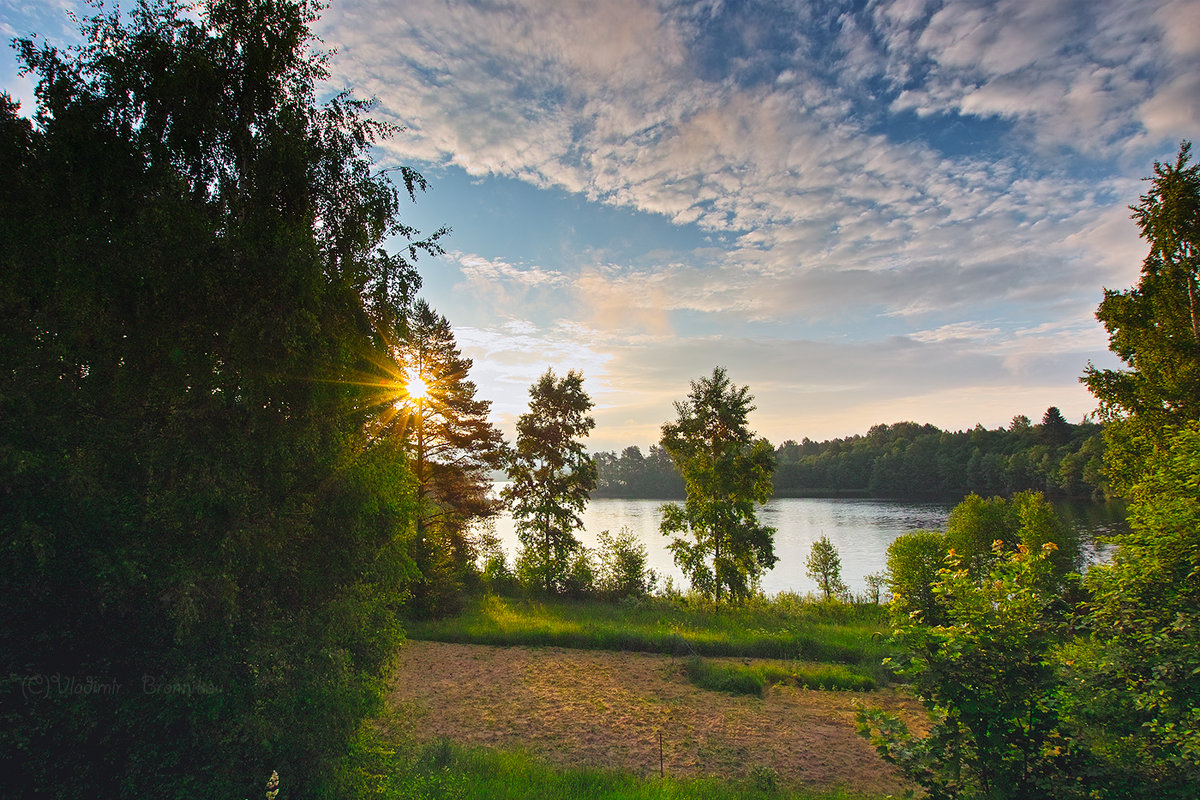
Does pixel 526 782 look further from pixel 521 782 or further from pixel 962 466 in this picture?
pixel 962 466

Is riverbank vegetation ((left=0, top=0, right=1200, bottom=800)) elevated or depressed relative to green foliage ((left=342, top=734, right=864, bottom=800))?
elevated

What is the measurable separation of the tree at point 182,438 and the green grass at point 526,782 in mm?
1751

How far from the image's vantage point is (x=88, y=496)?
4598 mm

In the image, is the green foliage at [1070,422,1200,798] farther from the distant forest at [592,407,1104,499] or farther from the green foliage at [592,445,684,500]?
the green foliage at [592,445,684,500]

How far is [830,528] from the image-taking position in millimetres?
50688

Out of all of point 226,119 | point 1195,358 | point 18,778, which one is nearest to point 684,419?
point 1195,358

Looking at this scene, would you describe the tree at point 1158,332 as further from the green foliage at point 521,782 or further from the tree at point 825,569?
the tree at point 825,569

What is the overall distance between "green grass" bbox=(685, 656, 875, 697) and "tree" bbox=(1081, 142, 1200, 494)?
7.87m

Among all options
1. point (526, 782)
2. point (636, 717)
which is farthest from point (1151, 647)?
point (636, 717)

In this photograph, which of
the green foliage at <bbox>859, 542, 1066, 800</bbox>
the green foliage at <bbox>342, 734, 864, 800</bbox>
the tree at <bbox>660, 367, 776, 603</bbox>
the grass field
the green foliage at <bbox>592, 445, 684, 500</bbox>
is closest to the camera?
the green foliage at <bbox>859, 542, 1066, 800</bbox>

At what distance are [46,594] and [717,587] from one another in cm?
1979

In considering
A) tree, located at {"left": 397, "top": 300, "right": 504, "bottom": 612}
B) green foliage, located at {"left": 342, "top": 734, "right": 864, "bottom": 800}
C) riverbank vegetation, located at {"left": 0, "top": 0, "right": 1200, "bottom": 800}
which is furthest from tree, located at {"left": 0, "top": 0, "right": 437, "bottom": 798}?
tree, located at {"left": 397, "top": 300, "right": 504, "bottom": 612}

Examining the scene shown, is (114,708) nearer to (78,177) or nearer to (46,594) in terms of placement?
→ (46,594)

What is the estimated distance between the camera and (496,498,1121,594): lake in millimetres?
33094
